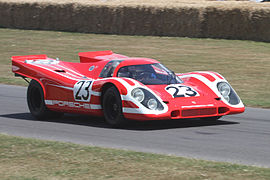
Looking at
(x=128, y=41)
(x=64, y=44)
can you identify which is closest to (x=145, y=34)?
(x=128, y=41)

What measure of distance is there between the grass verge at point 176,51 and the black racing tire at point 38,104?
4.13 m

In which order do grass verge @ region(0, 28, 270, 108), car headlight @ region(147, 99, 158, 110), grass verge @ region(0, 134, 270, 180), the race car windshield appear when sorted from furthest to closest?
grass verge @ region(0, 28, 270, 108)
the race car windshield
car headlight @ region(147, 99, 158, 110)
grass verge @ region(0, 134, 270, 180)

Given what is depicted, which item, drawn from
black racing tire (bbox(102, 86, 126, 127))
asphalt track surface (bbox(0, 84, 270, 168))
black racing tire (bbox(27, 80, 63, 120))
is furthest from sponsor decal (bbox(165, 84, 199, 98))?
black racing tire (bbox(27, 80, 63, 120))

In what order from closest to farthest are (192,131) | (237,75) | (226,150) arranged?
(226,150), (192,131), (237,75)

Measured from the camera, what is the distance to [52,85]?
1067 centimetres

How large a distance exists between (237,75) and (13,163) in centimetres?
1158

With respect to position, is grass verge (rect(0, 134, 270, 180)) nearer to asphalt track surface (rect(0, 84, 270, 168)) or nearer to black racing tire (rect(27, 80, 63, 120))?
asphalt track surface (rect(0, 84, 270, 168))

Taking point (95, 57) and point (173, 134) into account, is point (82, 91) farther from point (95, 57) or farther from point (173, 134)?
point (173, 134)

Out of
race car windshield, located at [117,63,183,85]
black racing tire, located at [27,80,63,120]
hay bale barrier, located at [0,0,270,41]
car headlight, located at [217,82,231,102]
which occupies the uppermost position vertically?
hay bale barrier, located at [0,0,270,41]

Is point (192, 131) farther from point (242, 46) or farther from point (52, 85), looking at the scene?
point (242, 46)

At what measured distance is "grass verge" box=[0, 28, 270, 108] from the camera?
16.6 m

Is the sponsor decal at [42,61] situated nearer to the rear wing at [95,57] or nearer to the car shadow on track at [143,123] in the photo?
the rear wing at [95,57]

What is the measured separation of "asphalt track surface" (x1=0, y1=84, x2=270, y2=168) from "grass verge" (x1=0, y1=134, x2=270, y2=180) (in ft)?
1.75

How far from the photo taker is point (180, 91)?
9617 mm
